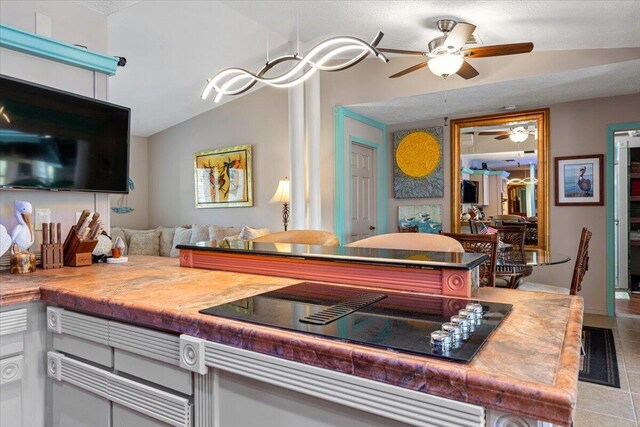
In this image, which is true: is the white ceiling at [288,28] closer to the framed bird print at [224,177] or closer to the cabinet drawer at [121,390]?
the framed bird print at [224,177]

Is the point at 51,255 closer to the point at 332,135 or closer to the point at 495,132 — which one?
the point at 332,135

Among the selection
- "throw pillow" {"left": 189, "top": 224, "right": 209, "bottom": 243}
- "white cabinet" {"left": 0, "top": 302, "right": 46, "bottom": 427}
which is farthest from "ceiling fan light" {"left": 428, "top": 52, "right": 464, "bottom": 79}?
"throw pillow" {"left": 189, "top": 224, "right": 209, "bottom": 243}

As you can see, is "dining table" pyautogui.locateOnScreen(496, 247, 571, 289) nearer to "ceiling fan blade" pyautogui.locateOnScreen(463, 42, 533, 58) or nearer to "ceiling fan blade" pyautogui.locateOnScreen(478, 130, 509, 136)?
"ceiling fan blade" pyautogui.locateOnScreen(463, 42, 533, 58)

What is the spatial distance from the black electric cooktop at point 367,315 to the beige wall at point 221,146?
11.3 ft

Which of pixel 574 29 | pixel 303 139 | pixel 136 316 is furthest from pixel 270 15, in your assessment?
pixel 136 316

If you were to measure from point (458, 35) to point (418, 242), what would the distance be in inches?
64.7

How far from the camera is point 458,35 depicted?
2.79 metres

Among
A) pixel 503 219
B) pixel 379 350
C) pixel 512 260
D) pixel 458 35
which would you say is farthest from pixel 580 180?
pixel 379 350

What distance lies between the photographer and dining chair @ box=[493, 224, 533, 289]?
3.02 meters

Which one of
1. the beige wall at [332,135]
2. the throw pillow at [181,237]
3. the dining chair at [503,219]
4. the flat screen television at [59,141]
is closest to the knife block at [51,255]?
the flat screen television at [59,141]

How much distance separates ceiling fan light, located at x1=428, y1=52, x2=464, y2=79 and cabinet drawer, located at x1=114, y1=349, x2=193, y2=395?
2.73 m

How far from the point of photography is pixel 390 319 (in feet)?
3.22

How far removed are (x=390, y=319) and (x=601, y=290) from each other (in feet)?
14.6

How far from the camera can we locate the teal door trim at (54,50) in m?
1.89
